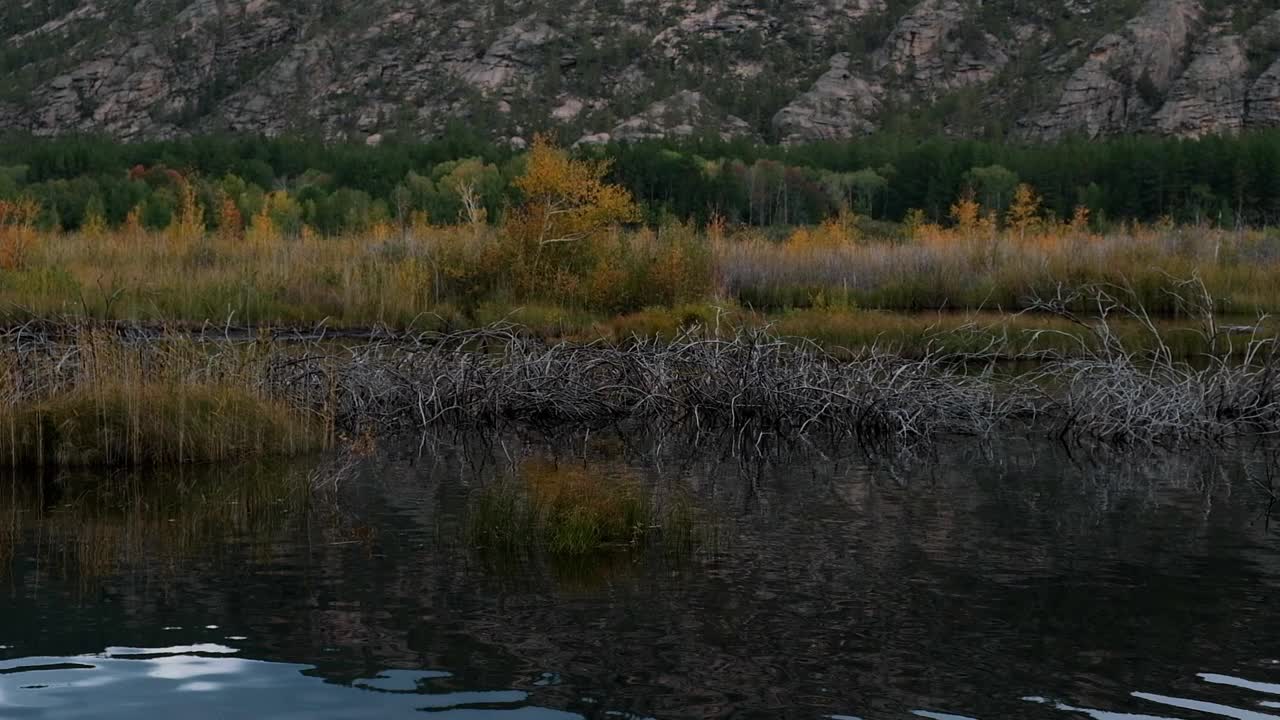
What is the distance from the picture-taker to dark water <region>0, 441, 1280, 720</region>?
235 inches

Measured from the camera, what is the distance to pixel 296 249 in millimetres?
28172

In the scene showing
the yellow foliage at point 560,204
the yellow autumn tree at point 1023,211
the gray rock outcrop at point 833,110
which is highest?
the gray rock outcrop at point 833,110

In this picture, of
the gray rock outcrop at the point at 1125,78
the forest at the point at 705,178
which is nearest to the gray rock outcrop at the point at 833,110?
the forest at the point at 705,178

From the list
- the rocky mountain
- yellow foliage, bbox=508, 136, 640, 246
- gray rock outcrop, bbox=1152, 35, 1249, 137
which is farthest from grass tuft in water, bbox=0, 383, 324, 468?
gray rock outcrop, bbox=1152, 35, 1249, 137

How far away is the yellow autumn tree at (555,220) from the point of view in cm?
2578

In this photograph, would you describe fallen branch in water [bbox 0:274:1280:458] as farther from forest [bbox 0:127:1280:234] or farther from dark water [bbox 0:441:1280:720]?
forest [bbox 0:127:1280:234]

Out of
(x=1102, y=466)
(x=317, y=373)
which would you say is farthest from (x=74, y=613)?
(x=1102, y=466)

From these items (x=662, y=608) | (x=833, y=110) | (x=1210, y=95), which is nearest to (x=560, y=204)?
(x=662, y=608)

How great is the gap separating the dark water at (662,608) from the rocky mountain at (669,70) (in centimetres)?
11792

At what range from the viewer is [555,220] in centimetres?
2664

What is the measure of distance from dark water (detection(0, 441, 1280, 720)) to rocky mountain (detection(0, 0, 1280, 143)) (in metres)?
118

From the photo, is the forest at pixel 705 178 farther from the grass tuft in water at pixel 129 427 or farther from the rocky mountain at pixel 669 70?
the grass tuft in water at pixel 129 427

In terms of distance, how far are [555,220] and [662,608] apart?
19.8m

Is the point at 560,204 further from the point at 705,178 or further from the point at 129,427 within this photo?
the point at 705,178
